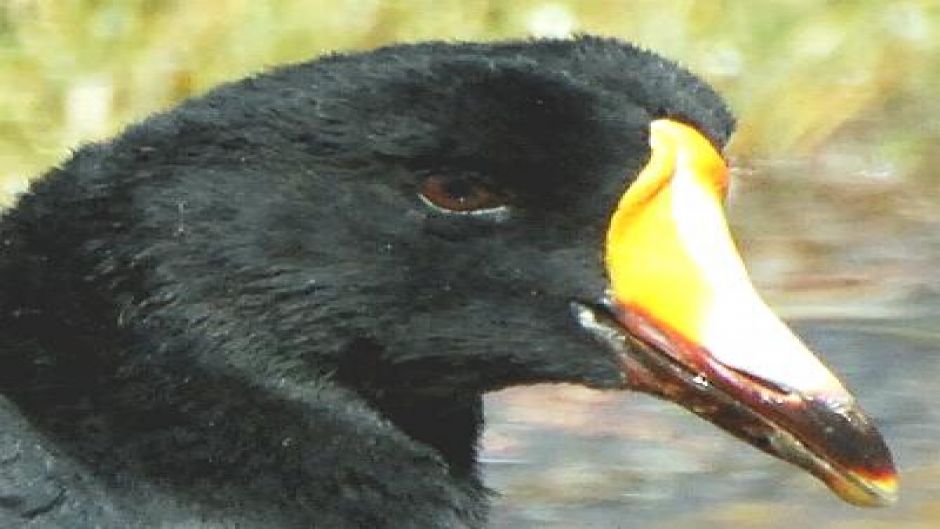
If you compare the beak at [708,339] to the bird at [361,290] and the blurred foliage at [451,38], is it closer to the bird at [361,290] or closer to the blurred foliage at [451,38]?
the bird at [361,290]

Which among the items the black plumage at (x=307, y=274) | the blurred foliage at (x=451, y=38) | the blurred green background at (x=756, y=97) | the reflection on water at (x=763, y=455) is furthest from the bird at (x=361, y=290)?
the blurred foliage at (x=451, y=38)

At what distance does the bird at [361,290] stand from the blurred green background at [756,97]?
202 cm

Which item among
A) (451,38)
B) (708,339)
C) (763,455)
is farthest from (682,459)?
(708,339)

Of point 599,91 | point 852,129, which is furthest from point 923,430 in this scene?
point 599,91

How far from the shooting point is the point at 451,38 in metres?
6.58

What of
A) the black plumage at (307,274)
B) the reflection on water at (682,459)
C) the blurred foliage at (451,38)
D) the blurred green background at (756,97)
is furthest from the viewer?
the blurred foliage at (451,38)

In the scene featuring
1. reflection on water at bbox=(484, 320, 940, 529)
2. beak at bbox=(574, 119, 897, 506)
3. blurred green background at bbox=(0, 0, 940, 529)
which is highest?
blurred green background at bbox=(0, 0, 940, 529)

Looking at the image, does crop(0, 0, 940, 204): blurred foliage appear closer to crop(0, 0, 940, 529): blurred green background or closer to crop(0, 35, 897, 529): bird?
crop(0, 0, 940, 529): blurred green background

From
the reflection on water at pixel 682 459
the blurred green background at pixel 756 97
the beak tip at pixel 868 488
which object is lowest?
the beak tip at pixel 868 488

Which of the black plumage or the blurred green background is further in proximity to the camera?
the blurred green background

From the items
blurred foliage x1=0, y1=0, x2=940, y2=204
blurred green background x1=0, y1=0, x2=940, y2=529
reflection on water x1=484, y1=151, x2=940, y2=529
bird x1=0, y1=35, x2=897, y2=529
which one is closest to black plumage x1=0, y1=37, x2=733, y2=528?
bird x1=0, y1=35, x2=897, y2=529

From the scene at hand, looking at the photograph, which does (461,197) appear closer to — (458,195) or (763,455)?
(458,195)

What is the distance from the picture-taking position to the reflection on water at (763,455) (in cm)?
485

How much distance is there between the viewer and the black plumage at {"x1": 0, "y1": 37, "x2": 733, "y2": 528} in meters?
3.15
